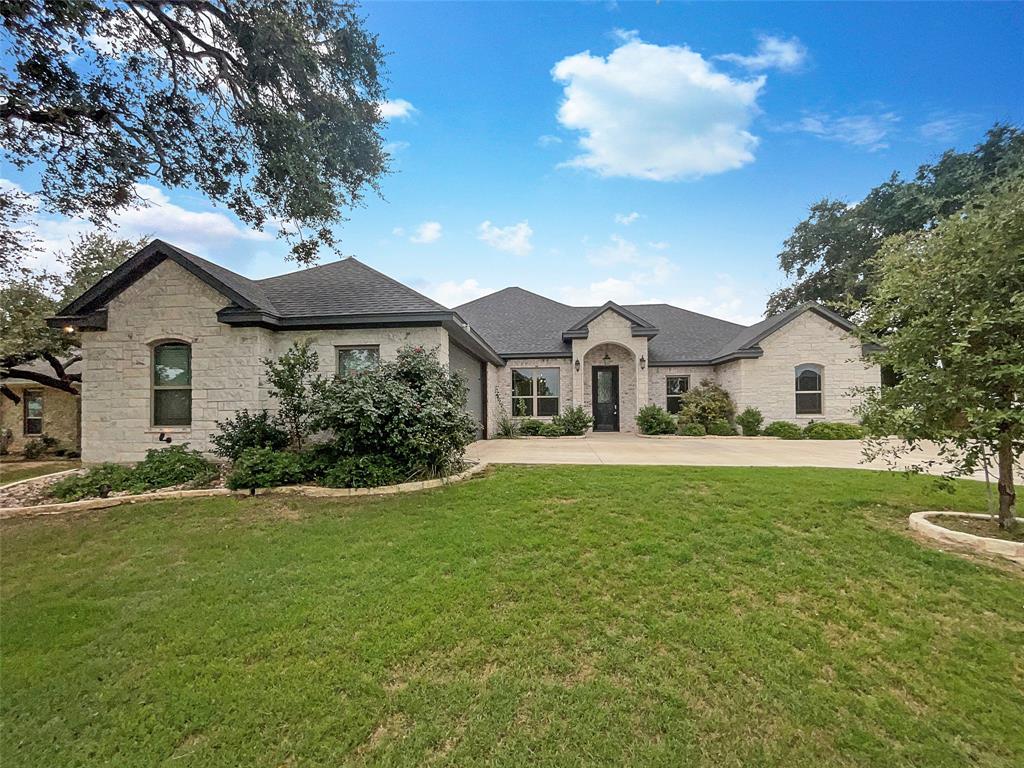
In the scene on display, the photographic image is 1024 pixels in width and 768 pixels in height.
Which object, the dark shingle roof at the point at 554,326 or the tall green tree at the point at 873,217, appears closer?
the dark shingle roof at the point at 554,326

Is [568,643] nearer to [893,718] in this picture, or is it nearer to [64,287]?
[893,718]

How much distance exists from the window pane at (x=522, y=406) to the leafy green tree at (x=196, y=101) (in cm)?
A: 1005

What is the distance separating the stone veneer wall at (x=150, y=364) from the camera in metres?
8.81

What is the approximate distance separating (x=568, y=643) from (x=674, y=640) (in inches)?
32.2

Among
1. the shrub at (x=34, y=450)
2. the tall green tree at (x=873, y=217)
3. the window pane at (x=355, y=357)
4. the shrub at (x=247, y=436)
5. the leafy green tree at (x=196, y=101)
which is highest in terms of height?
the tall green tree at (x=873, y=217)

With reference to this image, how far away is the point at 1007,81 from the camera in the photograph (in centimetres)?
941

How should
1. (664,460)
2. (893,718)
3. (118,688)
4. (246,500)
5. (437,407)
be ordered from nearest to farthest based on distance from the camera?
(893,718) → (118,688) → (246,500) → (437,407) → (664,460)

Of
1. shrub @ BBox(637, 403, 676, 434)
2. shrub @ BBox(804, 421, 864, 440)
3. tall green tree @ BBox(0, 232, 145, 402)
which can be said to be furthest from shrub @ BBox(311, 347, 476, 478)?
shrub @ BBox(804, 421, 864, 440)

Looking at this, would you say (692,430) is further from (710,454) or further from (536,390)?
(536,390)

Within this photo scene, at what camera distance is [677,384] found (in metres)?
17.6

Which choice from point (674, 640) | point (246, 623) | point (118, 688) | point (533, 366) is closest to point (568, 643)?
point (674, 640)

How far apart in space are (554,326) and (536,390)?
3.38 m

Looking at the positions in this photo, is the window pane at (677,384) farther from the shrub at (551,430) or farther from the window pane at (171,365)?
the window pane at (171,365)

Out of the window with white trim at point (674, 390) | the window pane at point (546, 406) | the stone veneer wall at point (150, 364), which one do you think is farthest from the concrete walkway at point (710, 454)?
the stone veneer wall at point (150, 364)
